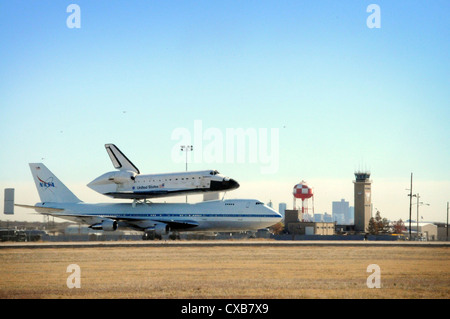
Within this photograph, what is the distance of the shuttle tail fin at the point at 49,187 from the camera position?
85000mm

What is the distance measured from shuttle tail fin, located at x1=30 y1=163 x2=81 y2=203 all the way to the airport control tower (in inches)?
3530

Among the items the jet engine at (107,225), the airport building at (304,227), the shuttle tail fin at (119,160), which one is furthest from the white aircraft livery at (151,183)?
the airport building at (304,227)

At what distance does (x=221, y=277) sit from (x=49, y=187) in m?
61.0

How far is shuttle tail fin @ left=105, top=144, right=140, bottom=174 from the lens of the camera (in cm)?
8944

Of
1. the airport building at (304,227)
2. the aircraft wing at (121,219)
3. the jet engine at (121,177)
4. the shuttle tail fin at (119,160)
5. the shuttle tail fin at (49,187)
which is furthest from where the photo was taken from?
the airport building at (304,227)

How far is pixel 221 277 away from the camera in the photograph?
29.2 meters

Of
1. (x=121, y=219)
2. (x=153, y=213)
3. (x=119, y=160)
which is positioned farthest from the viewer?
(x=119, y=160)

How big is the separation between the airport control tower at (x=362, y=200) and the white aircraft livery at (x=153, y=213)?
84.2 m

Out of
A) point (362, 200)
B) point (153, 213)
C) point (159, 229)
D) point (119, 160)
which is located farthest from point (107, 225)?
point (362, 200)

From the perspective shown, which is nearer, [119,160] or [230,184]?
[230,184]

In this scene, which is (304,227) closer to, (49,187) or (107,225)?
(107,225)

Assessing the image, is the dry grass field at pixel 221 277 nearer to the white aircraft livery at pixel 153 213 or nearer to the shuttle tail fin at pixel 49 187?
the white aircraft livery at pixel 153 213

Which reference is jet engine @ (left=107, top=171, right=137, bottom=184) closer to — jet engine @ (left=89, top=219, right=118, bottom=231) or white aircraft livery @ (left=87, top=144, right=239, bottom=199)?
white aircraft livery @ (left=87, top=144, right=239, bottom=199)
